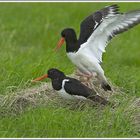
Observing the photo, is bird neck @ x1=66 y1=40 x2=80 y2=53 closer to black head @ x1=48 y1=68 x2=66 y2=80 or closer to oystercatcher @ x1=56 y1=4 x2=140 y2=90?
oystercatcher @ x1=56 y1=4 x2=140 y2=90

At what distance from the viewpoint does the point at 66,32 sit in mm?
9633

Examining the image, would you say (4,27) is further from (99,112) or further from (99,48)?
(99,112)

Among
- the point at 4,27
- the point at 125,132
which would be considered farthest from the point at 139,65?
the point at 125,132

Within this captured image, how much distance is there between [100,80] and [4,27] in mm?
5834

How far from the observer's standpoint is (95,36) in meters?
9.60

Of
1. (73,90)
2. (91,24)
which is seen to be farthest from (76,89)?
(91,24)

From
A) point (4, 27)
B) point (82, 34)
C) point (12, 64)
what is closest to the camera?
point (82, 34)

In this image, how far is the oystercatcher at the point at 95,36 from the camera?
9500 mm

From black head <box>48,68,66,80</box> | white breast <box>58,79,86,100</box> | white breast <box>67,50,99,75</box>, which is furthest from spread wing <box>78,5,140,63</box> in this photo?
white breast <box>58,79,86,100</box>

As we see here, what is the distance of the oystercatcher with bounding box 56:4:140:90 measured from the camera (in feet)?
31.2

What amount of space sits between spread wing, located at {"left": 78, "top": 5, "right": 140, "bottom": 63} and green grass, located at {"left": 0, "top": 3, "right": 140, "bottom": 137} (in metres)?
0.93

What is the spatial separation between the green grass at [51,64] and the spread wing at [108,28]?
36.6 inches

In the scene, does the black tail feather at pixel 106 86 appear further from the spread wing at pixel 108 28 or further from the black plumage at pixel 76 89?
the black plumage at pixel 76 89

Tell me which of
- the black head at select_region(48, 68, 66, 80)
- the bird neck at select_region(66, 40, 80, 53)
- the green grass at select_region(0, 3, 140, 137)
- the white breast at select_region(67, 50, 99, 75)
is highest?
the bird neck at select_region(66, 40, 80, 53)
